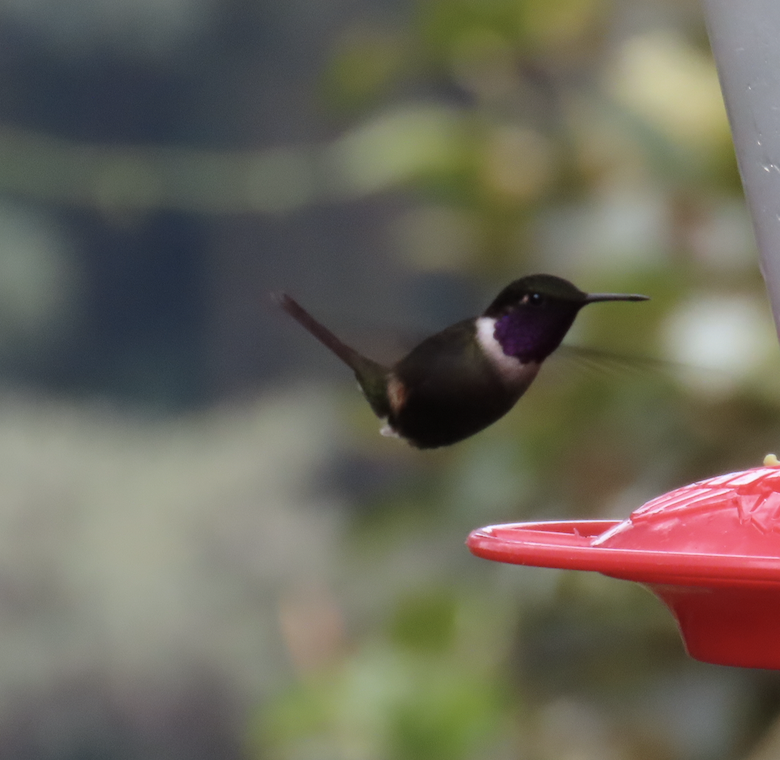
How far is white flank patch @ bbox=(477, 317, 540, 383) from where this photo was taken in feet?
4.85

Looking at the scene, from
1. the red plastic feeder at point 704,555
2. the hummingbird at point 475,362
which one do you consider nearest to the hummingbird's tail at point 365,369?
the hummingbird at point 475,362

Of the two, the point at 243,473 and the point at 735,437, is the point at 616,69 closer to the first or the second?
the point at 735,437

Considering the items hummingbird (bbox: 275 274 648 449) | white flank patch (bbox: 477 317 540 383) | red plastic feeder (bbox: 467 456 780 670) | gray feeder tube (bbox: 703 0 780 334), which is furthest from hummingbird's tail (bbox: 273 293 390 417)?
gray feeder tube (bbox: 703 0 780 334)

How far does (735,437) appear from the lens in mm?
2375

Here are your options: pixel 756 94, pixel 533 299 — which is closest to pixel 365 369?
pixel 533 299

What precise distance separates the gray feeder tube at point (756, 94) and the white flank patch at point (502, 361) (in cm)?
39

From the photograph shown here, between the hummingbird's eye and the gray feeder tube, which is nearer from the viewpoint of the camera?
the gray feeder tube

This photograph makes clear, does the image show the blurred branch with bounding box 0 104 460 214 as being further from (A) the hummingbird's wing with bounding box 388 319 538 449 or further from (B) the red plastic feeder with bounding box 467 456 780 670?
(B) the red plastic feeder with bounding box 467 456 780 670

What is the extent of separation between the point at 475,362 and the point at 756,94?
1.78 ft

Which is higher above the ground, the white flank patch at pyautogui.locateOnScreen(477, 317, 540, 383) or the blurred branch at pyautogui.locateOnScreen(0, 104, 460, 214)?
the blurred branch at pyautogui.locateOnScreen(0, 104, 460, 214)

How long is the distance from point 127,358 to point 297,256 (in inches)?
26.2

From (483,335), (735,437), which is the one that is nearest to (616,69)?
(735,437)

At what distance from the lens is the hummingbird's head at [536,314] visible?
141 centimetres

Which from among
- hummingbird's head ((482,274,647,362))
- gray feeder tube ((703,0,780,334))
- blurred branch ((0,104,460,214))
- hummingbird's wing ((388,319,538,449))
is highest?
blurred branch ((0,104,460,214))
